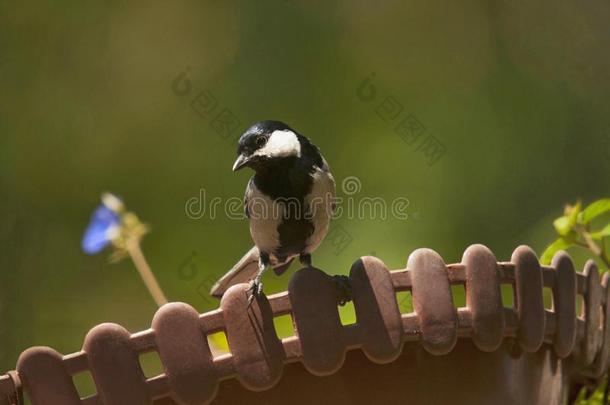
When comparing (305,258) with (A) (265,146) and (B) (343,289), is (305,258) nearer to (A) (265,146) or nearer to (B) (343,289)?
(A) (265,146)

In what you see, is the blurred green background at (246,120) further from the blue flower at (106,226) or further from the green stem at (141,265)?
the green stem at (141,265)

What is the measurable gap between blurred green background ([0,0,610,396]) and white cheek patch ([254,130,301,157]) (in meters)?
0.64

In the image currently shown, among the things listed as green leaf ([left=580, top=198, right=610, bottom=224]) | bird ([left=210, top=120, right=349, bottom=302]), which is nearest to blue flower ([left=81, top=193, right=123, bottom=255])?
bird ([left=210, top=120, right=349, bottom=302])

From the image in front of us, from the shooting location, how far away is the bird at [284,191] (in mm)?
1173

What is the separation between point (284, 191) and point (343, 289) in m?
0.45

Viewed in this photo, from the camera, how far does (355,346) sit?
0.74 metres

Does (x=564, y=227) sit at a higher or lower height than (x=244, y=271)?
lower

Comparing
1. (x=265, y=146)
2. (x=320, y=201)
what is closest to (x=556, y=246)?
(x=320, y=201)

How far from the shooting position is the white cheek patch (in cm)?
120

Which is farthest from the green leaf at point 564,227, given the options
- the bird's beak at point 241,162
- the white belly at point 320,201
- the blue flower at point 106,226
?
the blue flower at point 106,226

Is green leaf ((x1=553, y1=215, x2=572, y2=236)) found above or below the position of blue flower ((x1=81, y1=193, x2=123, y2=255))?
below

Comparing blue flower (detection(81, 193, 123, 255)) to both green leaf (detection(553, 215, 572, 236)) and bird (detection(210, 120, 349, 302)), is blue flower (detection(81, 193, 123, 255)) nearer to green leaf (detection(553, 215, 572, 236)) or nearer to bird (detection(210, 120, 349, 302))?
bird (detection(210, 120, 349, 302))

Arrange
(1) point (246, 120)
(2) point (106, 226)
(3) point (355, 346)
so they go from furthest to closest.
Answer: (1) point (246, 120)
(2) point (106, 226)
(3) point (355, 346)

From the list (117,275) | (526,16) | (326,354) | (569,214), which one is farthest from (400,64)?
(326,354)
